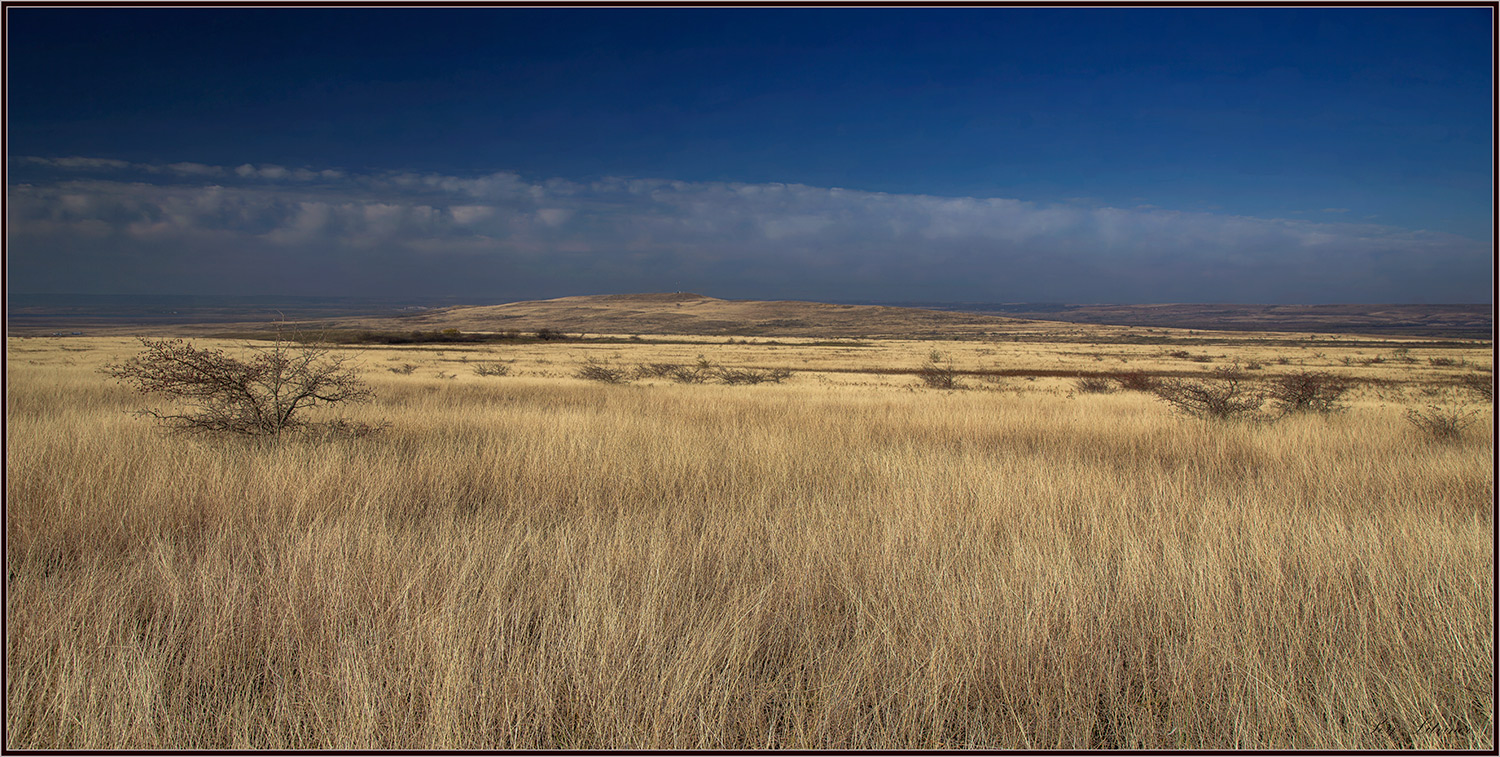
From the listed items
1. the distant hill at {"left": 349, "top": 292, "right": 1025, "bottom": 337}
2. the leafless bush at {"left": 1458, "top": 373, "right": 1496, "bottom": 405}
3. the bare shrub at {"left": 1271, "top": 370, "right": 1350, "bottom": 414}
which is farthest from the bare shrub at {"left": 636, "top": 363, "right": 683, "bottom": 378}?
the distant hill at {"left": 349, "top": 292, "right": 1025, "bottom": 337}

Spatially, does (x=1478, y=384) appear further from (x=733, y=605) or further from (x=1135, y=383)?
(x=733, y=605)

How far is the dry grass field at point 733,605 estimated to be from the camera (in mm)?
2398

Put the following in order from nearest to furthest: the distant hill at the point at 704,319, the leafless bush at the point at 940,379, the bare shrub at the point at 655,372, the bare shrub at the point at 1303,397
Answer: the bare shrub at the point at 1303,397 → the leafless bush at the point at 940,379 → the bare shrub at the point at 655,372 → the distant hill at the point at 704,319

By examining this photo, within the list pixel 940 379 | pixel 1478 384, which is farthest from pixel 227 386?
pixel 1478 384

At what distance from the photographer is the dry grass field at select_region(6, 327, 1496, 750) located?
94.4 inches

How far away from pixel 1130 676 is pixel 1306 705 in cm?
56

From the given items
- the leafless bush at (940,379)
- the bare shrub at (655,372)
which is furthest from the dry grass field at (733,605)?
the bare shrub at (655,372)

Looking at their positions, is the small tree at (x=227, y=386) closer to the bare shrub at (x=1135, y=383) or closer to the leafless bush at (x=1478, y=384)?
the bare shrub at (x=1135, y=383)

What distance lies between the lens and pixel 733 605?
3078 mm

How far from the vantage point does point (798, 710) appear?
2.44m

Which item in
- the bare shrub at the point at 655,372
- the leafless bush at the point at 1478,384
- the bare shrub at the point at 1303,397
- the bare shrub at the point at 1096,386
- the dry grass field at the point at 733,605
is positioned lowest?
the leafless bush at the point at 1478,384

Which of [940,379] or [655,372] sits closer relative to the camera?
[940,379]

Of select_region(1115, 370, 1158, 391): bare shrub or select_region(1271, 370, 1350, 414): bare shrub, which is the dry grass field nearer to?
select_region(1271, 370, 1350, 414): bare shrub

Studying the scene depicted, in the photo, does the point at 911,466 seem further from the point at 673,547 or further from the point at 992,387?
the point at 992,387
